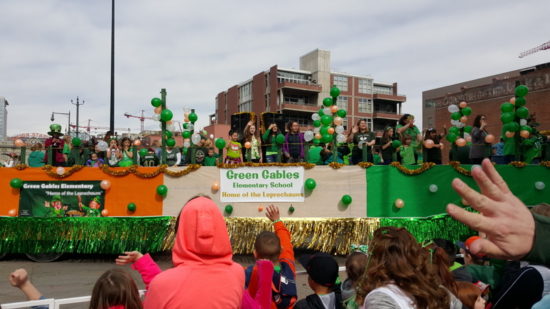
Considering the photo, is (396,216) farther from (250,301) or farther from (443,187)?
(250,301)

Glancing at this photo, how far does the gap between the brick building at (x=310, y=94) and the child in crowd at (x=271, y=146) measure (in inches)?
1647

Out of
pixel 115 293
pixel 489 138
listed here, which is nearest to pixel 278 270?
pixel 115 293

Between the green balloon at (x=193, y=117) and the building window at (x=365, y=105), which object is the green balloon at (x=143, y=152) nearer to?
the green balloon at (x=193, y=117)

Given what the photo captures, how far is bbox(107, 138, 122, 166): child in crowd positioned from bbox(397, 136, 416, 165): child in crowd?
639 centimetres

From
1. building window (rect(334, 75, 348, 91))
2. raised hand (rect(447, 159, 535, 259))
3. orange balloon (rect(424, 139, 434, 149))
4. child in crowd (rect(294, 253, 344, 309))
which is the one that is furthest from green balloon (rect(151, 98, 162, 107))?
building window (rect(334, 75, 348, 91))

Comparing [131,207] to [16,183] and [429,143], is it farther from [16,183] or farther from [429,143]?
[429,143]

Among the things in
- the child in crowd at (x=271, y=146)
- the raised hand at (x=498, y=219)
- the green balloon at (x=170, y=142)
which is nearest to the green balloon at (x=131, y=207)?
the green balloon at (x=170, y=142)

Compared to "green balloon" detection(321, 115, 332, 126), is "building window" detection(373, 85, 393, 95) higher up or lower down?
higher up

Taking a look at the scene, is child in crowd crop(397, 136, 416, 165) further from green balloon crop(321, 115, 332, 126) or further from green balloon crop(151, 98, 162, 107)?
green balloon crop(151, 98, 162, 107)

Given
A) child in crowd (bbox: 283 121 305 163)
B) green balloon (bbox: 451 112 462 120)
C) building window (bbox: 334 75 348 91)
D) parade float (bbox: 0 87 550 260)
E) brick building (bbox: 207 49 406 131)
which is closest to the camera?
parade float (bbox: 0 87 550 260)

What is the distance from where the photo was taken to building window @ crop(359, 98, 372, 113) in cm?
5966

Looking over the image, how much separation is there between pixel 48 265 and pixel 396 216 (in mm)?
7460

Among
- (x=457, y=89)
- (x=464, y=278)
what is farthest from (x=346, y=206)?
(x=457, y=89)

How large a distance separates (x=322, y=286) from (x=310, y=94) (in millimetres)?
53353
